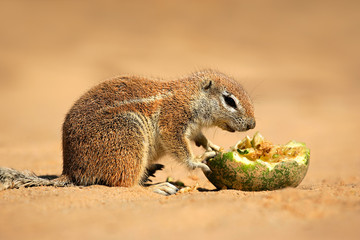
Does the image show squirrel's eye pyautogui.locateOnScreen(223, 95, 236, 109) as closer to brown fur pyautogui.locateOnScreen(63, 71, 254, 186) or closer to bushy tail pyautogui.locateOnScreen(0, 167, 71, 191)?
brown fur pyautogui.locateOnScreen(63, 71, 254, 186)

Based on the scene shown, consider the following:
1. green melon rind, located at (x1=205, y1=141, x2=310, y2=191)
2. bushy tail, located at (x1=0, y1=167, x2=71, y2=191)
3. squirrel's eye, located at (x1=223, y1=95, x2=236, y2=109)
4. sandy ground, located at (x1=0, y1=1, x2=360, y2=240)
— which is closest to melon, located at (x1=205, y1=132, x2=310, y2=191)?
green melon rind, located at (x1=205, y1=141, x2=310, y2=191)

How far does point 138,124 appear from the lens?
5547mm

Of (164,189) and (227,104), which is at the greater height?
(227,104)

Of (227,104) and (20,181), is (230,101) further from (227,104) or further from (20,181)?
(20,181)

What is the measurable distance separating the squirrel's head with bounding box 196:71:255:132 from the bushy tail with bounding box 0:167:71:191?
7.86 feet

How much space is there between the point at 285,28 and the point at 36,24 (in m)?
17.1

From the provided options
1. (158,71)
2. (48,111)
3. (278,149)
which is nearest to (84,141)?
(278,149)

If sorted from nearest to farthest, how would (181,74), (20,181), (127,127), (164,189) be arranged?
(20,181) < (127,127) < (164,189) < (181,74)

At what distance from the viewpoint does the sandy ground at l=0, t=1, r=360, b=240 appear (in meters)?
3.54

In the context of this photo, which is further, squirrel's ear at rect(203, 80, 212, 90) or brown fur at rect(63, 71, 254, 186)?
squirrel's ear at rect(203, 80, 212, 90)

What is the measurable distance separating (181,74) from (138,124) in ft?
43.4

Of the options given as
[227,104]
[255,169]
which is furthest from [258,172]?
[227,104]

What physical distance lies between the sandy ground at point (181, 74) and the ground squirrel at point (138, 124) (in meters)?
0.34

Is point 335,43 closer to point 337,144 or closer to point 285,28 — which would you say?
point 285,28
